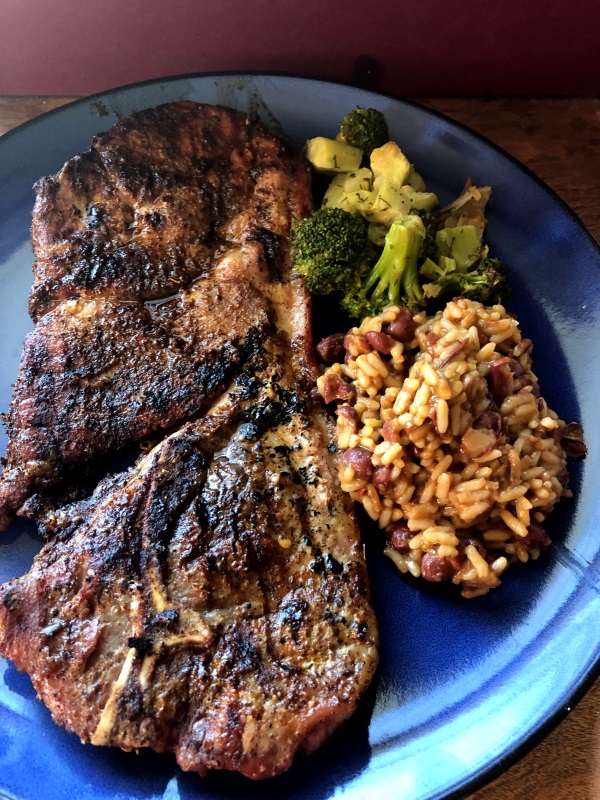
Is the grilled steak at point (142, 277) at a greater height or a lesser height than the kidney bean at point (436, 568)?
greater

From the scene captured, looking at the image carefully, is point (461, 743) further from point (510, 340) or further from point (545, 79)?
point (545, 79)

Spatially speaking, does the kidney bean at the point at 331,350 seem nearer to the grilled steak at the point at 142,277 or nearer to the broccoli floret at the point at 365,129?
the grilled steak at the point at 142,277

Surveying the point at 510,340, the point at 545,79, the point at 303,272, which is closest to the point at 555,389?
the point at 510,340

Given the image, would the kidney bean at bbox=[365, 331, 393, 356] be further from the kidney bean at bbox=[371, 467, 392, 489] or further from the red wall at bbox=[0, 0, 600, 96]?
the red wall at bbox=[0, 0, 600, 96]

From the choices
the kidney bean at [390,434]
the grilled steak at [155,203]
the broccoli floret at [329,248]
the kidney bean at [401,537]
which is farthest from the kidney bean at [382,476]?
the grilled steak at [155,203]

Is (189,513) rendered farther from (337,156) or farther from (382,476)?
(337,156)

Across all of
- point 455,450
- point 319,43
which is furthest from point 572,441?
point 319,43
